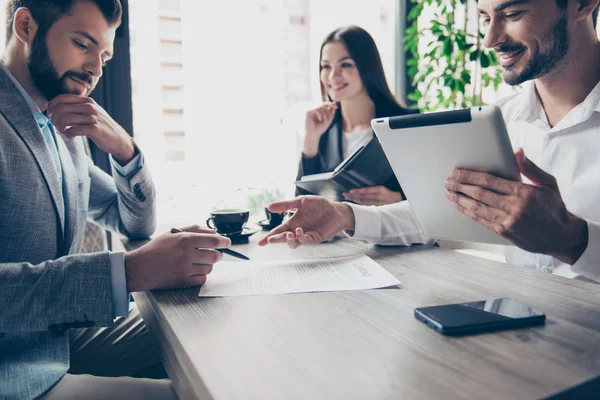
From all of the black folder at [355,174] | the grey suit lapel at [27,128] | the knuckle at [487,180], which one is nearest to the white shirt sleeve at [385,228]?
the black folder at [355,174]

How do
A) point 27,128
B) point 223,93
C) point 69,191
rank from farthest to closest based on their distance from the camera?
point 223,93 < point 69,191 < point 27,128

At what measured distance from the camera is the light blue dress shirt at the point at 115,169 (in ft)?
2.58

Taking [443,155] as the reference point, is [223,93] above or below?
above

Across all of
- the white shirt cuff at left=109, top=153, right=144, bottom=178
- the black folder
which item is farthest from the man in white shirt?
the white shirt cuff at left=109, top=153, right=144, bottom=178

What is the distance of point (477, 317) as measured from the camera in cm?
64

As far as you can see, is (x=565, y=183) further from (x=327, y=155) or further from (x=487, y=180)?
(x=327, y=155)

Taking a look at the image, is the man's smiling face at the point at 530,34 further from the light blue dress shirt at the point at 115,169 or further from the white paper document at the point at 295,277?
the light blue dress shirt at the point at 115,169

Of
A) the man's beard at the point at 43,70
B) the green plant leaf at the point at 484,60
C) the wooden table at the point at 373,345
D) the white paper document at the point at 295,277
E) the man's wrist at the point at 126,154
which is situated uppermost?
the green plant leaf at the point at 484,60

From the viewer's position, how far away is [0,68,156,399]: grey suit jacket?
761 mm

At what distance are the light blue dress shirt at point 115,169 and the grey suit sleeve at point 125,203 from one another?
0.9 inches

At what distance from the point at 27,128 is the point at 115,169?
1.13 ft

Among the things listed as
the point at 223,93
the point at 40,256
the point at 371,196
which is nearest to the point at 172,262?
the point at 40,256

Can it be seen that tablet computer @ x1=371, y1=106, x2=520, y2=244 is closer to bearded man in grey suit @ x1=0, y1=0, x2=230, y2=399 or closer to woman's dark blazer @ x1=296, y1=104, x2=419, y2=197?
Result: bearded man in grey suit @ x1=0, y1=0, x2=230, y2=399

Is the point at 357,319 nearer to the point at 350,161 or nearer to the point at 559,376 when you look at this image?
the point at 559,376
